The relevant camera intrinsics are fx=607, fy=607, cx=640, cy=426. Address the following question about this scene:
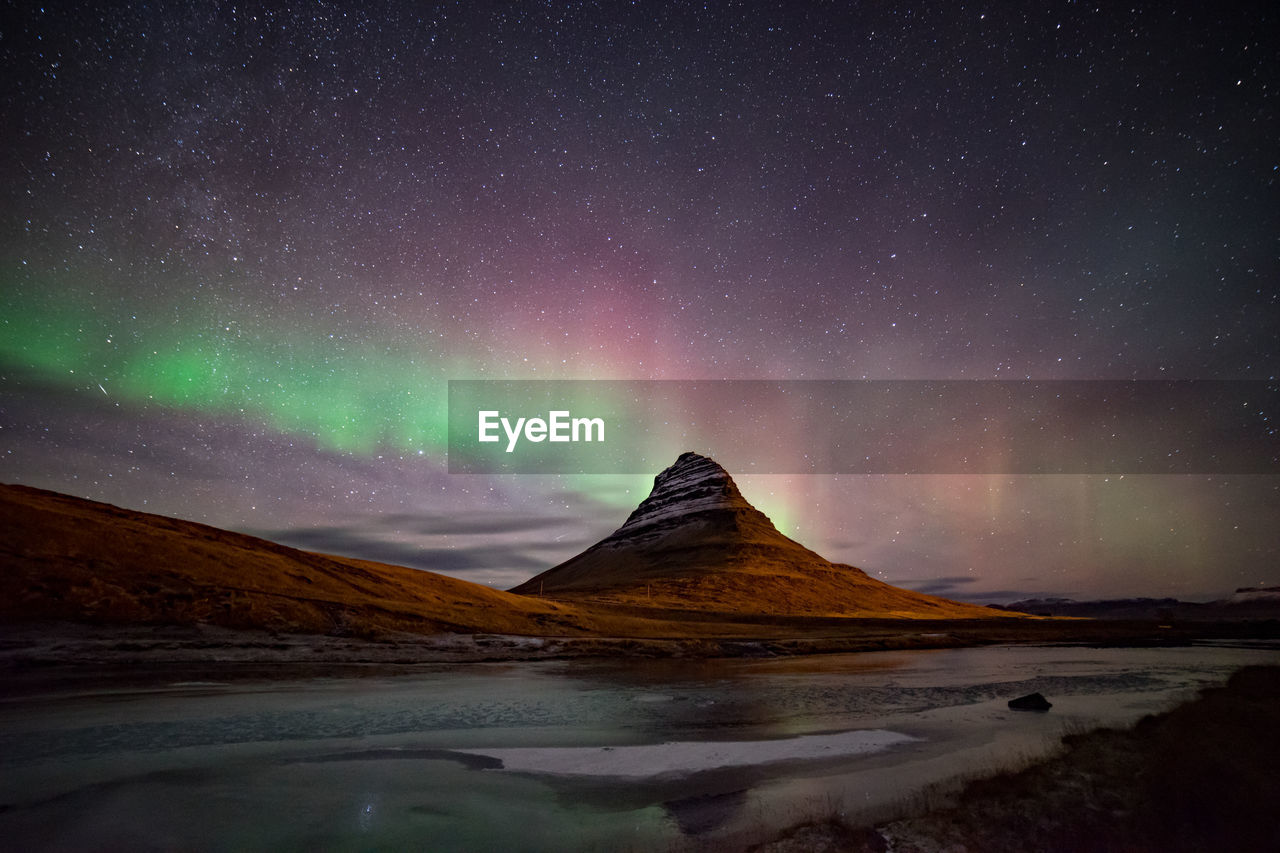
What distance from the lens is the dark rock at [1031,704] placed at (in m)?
25.5

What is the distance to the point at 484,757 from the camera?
17781mm

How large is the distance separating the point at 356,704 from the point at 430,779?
13946 millimetres

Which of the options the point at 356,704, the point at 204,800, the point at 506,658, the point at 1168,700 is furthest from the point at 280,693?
the point at 1168,700

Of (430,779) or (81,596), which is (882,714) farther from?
(81,596)

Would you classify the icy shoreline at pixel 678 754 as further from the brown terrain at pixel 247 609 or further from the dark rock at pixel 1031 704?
the brown terrain at pixel 247 609

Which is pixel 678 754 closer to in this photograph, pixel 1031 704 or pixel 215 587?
pixel 1031 704

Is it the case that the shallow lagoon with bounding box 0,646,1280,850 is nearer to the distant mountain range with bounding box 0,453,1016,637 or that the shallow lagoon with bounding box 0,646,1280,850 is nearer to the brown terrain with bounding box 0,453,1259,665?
the brown terrain with bounding box 0,453,1259,665

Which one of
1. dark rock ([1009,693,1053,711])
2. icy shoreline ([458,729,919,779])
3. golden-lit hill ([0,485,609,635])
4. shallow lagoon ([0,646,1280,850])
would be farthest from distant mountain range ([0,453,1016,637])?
dark rock ([1009,693,1053,711])

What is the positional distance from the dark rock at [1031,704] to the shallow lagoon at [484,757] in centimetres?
87

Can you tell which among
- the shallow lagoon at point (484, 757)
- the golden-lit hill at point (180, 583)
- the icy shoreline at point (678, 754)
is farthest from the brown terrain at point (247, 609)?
the icy shoreline at point (678, 754)

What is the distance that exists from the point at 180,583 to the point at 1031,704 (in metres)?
60.7

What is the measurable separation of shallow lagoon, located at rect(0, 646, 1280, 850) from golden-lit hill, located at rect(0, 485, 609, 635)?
66.0ft

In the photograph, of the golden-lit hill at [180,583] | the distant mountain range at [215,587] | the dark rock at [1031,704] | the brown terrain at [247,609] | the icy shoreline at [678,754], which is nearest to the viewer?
the icy shoreline at [678,754]

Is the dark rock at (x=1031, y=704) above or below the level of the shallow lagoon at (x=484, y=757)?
below
